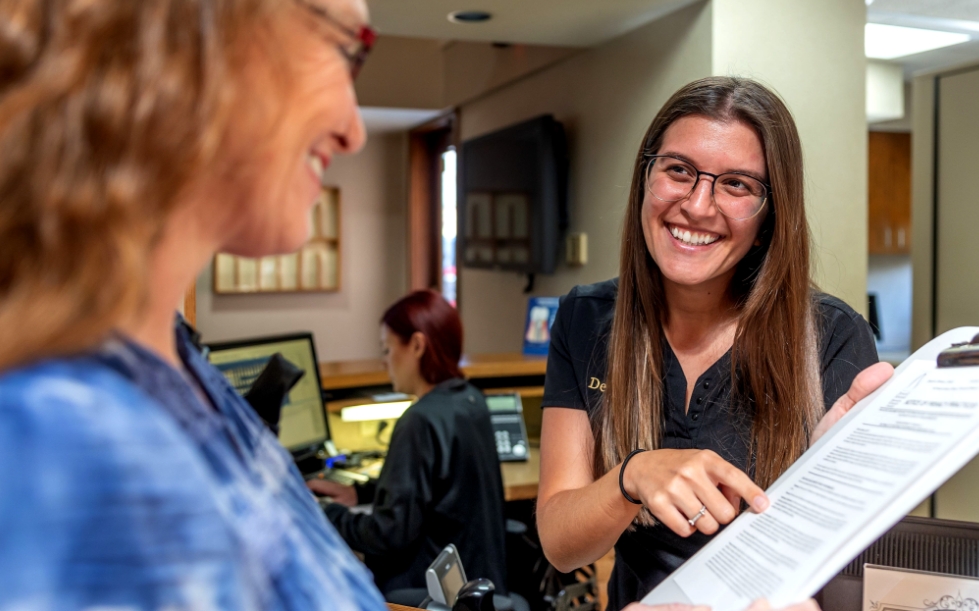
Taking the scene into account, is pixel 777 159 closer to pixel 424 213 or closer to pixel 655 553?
pixel 655 553

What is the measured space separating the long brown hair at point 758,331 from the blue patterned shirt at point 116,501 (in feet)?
3.00

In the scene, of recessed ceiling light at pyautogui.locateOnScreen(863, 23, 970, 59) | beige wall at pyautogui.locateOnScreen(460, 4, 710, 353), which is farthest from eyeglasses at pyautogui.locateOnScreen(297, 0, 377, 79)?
recessed ceiling light at pyautogui.locateOnScreen(863, 23, 970, 59)

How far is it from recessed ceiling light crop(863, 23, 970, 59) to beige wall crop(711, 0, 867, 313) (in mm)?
1127

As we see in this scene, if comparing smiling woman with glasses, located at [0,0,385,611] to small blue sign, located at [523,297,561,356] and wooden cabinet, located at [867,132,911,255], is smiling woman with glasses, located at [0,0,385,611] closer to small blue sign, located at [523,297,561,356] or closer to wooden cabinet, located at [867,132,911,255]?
small blue sign, located at [523,297,561,356]

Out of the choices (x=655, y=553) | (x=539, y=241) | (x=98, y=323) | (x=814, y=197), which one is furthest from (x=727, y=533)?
(x=539, y=241)

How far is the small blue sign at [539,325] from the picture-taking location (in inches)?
156

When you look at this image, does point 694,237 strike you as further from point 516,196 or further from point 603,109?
point 516,196

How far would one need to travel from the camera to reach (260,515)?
0.47m

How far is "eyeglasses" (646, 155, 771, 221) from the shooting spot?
1.26 m

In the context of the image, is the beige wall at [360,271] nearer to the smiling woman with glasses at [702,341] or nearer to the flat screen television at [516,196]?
the flat screen television at [516,196]

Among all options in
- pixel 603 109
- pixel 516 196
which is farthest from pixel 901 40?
pixel 516 196

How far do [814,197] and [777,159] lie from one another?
82.9 inches

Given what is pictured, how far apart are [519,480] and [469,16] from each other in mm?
1840

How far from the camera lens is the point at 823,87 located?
323cm
